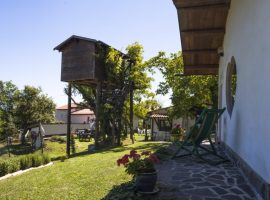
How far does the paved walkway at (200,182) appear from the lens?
4.22 metres

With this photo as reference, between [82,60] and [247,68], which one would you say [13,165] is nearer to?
[82,60]

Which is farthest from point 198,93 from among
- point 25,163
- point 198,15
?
point 198,15

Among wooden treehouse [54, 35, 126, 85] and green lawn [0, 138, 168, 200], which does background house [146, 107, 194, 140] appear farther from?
green lawn [0, 138, 168, 200]

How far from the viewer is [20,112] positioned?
3100 centimetres

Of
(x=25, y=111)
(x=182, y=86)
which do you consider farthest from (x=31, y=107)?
(x=182, y=86)

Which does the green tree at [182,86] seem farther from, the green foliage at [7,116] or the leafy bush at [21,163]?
the green foliage at [7,116]

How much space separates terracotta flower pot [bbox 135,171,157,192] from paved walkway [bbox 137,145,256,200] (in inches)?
5.1

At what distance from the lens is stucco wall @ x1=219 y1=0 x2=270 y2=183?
3881 mm

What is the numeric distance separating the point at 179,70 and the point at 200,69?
6412mm

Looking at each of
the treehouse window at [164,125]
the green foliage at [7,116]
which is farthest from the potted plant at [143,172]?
the green foliage at [7,116]

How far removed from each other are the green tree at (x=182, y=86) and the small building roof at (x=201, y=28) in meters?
5.74

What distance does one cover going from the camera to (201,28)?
9055mm

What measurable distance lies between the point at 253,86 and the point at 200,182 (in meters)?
1.61

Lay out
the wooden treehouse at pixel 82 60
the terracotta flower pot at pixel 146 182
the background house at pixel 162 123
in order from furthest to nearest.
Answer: the background house at pixel 162 123, the wooden treehouse at pixel 82 60, the terracotta flower pot at pixel 146 182
